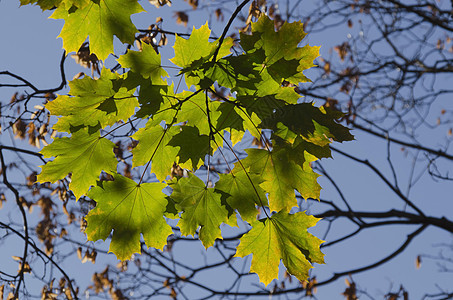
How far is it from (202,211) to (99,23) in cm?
92

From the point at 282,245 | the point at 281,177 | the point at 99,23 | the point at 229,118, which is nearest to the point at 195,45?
the point at 229,118

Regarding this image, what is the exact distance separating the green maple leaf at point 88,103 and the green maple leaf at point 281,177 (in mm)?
593

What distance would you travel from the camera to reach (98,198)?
72.7 inches

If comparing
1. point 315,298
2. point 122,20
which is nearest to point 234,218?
point 122,20

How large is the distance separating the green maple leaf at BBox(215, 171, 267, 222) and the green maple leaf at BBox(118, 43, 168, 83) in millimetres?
493

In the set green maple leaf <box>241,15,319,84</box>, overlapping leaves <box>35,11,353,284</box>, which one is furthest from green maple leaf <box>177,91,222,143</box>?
green maple leaf <box>241,15,319,84</box>

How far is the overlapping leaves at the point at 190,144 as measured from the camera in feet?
5.58

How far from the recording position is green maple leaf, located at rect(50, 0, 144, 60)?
1832 mm

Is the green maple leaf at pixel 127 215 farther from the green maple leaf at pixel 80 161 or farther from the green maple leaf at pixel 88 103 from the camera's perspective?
the green maple leaf at pixel 88 103

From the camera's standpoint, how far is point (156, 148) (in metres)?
1.91

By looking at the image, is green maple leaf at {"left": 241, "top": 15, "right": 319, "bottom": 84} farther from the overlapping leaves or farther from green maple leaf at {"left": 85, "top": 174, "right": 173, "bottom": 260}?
green maple leaf at {"left": 85, "top": 174, "right": 173, "bottom": 260}

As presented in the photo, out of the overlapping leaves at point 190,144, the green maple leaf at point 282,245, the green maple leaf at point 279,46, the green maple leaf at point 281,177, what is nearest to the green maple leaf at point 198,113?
the overlapping leaves at point 190,144

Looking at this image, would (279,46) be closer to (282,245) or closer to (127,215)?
(282,245)

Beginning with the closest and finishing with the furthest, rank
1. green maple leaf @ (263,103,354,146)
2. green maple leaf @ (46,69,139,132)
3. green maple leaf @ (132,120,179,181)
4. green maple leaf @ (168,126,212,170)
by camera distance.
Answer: green maple leaf @ (263,103,354,146), green maple leaf @ (168,126,212,170), green maple leaf @ (46,69,139,132), green maple leaf @ (132,120,179,181)
